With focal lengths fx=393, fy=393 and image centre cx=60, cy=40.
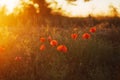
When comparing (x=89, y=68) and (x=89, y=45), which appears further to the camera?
(x=89, y=45)

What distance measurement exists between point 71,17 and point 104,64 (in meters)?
8.72

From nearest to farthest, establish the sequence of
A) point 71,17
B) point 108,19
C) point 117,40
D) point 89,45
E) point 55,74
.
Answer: point 55,74 < point 89,45 < point 117,40 < point 108,19 < point 71,17

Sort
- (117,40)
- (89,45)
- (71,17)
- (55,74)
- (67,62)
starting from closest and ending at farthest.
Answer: (55,74)
(67,62)
(89,45)
(117,40)
(71,17)

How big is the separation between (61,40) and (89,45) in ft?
2.68

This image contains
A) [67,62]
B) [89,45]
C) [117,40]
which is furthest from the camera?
[117,40]

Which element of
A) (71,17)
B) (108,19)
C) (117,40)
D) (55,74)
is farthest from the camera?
(71,17)

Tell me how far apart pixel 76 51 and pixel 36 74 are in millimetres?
1180

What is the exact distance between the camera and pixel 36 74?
7.94 meters

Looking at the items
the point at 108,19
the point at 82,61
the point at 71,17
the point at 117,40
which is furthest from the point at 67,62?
the point at 71,17

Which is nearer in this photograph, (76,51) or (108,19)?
(76,51)

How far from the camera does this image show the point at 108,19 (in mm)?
15289

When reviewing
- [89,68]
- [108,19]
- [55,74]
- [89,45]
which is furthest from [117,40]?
[108,19]

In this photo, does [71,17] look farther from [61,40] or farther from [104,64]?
[104,64]

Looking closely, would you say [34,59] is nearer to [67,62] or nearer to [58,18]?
[67,62]
